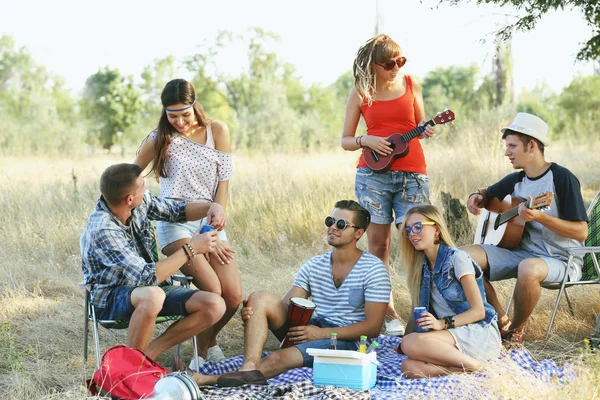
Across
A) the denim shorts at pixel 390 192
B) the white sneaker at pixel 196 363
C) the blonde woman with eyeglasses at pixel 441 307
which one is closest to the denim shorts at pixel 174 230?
the white sneaker at pixel 196 363

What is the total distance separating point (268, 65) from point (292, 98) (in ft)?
13.0

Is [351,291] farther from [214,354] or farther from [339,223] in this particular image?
[214,354]

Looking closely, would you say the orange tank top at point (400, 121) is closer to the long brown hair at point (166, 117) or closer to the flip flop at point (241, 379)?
the long brown hair at point (166, 117)

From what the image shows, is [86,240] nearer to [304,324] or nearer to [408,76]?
[304,324]

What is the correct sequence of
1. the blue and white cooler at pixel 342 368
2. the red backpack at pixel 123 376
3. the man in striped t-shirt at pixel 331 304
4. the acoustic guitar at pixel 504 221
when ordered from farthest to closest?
1. the acoustic guitar at pixel 504 221
2. the man in striped t-shirt at pixel 331 304
3. the blue and white cooler at pixel 342 368
4. the red backpack at pixel 123 376

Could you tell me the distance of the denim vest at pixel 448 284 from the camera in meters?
4.31

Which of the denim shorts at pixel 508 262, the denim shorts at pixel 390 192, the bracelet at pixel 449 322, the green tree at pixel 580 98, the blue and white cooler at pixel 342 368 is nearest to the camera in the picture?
the blue and white cooler at pixel 342 368

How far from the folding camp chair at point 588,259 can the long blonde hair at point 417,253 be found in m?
0.75

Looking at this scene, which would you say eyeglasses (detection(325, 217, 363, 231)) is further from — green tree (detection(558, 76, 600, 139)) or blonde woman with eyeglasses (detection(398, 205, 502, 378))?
green tree (detection(558, 76, 600, 139))

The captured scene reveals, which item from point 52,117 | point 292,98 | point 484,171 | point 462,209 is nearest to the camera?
point 462,209

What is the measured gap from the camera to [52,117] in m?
32.9

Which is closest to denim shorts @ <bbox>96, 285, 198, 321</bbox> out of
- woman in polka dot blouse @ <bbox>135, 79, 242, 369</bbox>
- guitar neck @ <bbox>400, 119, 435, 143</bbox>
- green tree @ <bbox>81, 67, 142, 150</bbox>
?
woman in polka dot blouse @ <bbox>135, 79, 242, 369</bbox>

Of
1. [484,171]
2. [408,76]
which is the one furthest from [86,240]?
[484,171]

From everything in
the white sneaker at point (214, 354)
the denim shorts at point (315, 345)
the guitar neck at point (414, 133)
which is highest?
the guitar neck at point (414, 133)
